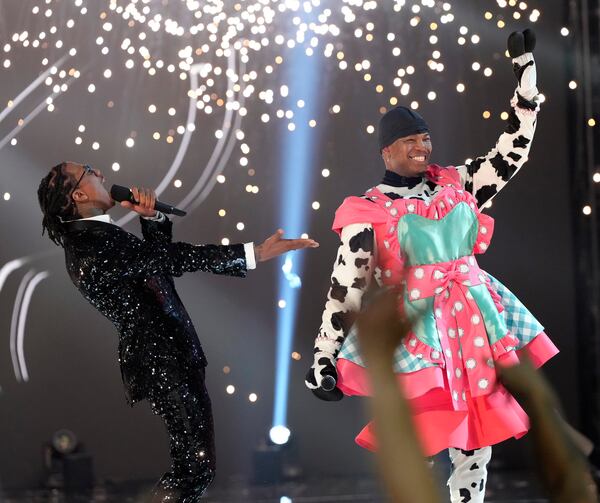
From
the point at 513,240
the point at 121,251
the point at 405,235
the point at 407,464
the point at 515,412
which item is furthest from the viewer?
the point at 513,240

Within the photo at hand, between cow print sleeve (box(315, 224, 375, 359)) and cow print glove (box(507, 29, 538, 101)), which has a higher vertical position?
cow print glove (box(507, 29, 538, 101))

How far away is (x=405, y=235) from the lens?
2.24m

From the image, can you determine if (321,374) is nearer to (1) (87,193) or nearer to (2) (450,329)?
(2) (450,329)

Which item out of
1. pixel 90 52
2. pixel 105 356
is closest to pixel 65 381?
pixel 105 356

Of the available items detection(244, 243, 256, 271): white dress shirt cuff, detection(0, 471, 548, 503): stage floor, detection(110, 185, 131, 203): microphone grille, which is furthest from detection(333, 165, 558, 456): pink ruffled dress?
detection(0, 471, 548, 503): stage floor

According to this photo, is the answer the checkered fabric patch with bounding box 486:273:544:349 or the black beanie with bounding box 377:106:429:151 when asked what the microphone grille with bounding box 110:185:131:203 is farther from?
the checkered fabric patch with bounding box 486:273:544:349

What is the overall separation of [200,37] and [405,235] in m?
2.12

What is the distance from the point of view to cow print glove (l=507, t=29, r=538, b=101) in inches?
91.0

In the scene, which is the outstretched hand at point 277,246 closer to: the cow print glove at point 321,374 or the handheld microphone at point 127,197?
the handheld microphone at point 127,197

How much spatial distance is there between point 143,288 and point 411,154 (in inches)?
33.0

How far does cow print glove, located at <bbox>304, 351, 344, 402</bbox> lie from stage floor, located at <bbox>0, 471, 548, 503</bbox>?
150 cm

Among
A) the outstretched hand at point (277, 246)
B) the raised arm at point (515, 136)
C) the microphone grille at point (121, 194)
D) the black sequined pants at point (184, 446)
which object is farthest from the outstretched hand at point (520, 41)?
the black sequined pants at point (184, 446)

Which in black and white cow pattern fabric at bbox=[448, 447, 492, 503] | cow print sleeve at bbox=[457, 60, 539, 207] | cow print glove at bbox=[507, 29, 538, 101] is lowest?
black and white cow pattern fabric at bbox=[448, 447, 492, 503]

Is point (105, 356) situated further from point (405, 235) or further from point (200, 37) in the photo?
point (405, 235)
